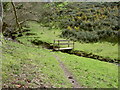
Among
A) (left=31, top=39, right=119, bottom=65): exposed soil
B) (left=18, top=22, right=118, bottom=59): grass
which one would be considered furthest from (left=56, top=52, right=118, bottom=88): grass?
(left=18, top=22, right=118, bottom=59): grass

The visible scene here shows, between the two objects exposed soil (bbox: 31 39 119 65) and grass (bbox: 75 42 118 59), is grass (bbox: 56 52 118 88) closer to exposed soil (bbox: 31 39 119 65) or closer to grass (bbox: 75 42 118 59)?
exposed soil (bbox: 31 39 119 65)

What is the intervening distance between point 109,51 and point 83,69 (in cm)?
1089

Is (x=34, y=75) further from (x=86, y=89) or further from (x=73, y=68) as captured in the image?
(x=73, y=68)

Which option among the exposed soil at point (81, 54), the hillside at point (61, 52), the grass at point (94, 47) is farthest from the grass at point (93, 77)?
the grass at point (94, 47)

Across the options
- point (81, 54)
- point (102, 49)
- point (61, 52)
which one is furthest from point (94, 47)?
point (61, 52)

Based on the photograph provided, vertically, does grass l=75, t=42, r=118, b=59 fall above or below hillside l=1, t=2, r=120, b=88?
below

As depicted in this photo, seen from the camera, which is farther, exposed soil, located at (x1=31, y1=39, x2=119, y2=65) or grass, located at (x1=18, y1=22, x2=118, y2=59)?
grass, located at (x1=18, y1=22, x2=118, y2=59)

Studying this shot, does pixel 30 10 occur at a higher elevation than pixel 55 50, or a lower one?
higher

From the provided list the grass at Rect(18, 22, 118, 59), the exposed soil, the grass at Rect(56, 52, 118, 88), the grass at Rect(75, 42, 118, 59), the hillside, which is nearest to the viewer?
the hillside

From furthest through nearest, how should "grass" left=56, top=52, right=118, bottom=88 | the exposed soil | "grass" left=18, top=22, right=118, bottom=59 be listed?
"grass" left=18, top=22, right=118, bottom=59, the exposed soil, "grass" left=56, top=52, right=118, bottom=88

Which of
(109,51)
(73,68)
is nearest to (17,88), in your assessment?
(73,68)

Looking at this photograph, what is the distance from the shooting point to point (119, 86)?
42.5 feet

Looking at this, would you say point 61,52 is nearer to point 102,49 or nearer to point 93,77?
point 102,49

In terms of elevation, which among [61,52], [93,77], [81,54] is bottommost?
[81,54]
